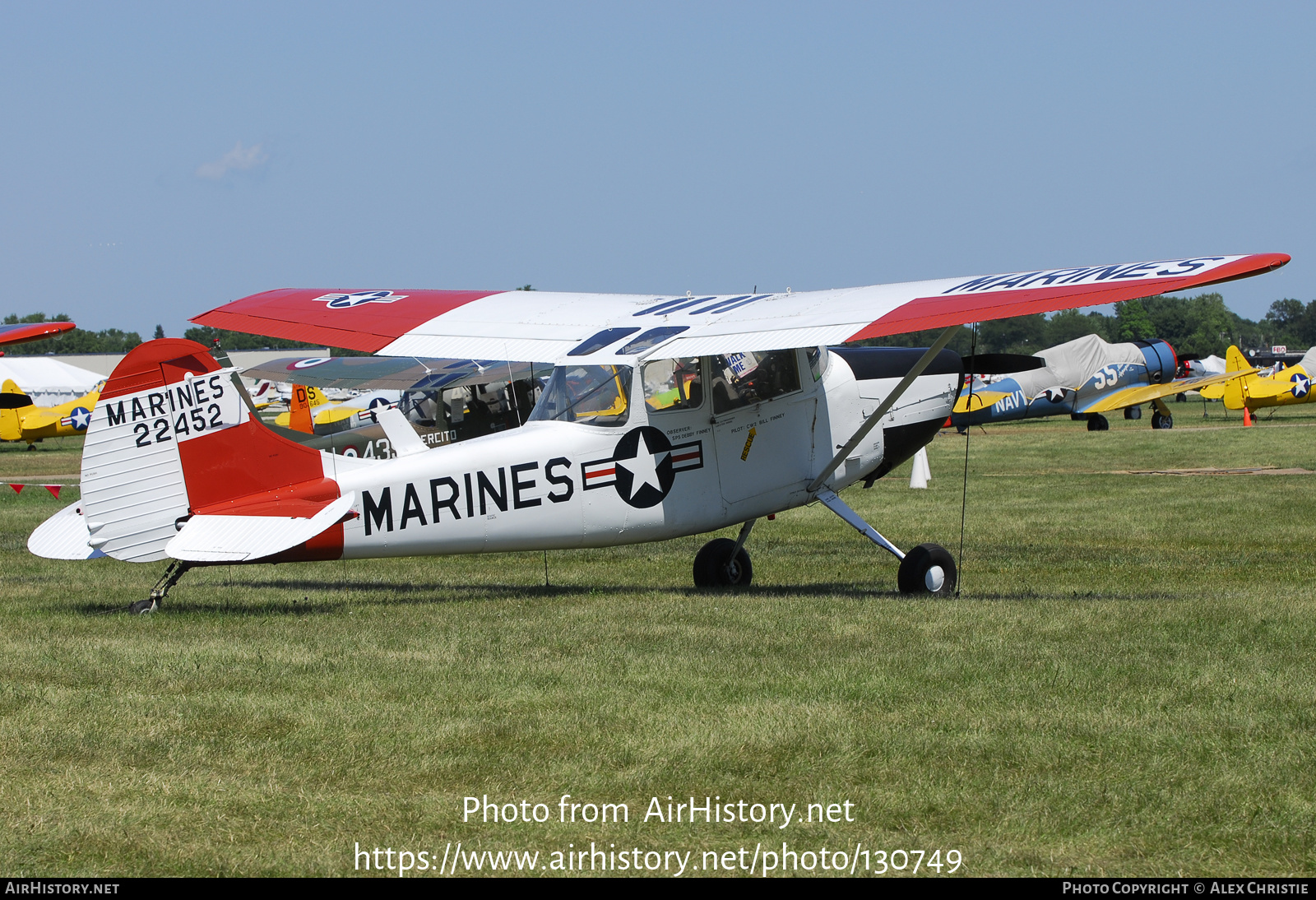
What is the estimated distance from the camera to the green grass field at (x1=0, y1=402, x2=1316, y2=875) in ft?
13.0

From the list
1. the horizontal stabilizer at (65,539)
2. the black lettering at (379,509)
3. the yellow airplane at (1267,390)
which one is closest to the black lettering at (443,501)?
the black lettering at (379,509)

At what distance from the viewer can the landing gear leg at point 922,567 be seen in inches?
355

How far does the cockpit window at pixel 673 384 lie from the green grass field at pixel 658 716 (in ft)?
4.48

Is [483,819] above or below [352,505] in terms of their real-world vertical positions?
below

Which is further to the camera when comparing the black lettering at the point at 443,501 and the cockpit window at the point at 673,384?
the cockpit window at the point at 673,384

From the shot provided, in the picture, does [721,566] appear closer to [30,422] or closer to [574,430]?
[574,430]

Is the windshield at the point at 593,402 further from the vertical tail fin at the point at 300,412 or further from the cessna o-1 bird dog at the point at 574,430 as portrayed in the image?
the vertical tail fin at the point at 300,412

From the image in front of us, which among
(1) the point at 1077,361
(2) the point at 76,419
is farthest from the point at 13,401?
(1) the point at 1077,361

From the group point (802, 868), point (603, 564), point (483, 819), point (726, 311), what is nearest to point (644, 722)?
point (483, 819)

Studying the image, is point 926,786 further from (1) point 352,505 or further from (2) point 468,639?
(1) point 352,505

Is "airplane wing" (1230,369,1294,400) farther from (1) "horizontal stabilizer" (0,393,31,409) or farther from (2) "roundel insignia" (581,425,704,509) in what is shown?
(1) "horizontal stabilizer" (0,393,31,409)

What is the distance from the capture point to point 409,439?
8.12 m

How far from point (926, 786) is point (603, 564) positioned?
7.34 meters

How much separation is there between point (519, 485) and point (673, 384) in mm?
1304
